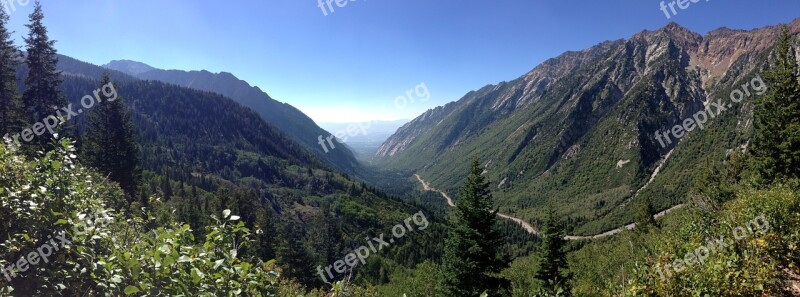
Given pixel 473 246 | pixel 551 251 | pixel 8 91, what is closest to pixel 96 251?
pixel 473 246

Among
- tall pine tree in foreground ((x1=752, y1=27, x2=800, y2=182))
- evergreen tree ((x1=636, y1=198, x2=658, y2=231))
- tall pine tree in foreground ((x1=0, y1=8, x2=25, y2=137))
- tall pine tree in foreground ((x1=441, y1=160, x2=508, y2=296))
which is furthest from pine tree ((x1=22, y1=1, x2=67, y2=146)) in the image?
evergreen tree ((x1=636, y1=198, x2=658, y2=231))

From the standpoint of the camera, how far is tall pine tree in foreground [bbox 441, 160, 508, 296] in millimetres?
27016

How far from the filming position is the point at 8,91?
3947cm

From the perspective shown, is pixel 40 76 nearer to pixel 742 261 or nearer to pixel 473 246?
pixel 473 246

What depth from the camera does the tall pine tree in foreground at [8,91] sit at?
38.2 meters

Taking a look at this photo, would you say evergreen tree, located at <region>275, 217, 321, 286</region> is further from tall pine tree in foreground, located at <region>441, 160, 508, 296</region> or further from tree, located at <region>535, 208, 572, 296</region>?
tall pine tree in foreground, located at <region>441, 160, 508, 296</region>

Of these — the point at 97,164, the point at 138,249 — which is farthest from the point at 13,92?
the point at 138,249

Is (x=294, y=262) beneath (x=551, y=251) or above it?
above

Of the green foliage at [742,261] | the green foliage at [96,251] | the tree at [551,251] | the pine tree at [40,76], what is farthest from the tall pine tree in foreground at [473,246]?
the pine tree at [40,76]

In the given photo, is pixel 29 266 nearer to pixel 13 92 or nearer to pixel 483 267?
pixel 483 267

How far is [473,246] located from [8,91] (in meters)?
49.1

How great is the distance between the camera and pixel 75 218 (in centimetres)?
714

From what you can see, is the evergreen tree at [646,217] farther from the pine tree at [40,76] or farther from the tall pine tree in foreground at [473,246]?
the pine tree at [40,76]

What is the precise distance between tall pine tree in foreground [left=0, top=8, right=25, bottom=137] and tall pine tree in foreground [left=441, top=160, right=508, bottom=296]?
44.5 meters
